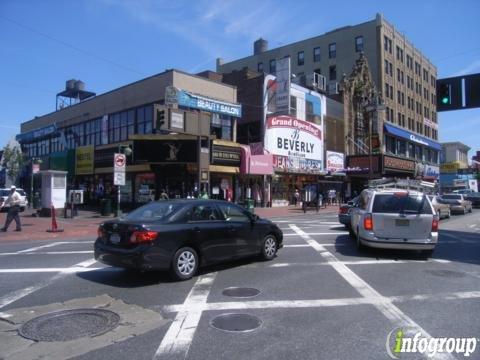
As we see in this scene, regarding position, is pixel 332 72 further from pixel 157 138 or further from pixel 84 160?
pixel 157 138

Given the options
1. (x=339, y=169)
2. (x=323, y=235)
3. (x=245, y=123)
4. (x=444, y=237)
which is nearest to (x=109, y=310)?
(x=323, y=235)

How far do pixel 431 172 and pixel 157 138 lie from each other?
1986 inches

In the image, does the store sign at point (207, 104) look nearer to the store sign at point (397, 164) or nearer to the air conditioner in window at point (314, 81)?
the air conditioner in window at point (314, 81)

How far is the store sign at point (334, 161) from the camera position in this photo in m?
41.3

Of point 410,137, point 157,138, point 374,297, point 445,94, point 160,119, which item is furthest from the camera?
point 410,137

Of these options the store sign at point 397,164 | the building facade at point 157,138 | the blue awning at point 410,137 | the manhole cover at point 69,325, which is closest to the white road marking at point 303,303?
the manhole cover at point 69,325

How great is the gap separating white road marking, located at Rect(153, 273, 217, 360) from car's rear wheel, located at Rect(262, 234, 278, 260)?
270cm

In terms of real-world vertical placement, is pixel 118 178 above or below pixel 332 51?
below

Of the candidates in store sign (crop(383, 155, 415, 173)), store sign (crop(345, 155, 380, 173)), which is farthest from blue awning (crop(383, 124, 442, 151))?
store sign (crop(345, 155, 380, 173))

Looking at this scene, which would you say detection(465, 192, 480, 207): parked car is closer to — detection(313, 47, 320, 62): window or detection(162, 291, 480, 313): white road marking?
detection(313, 47, 320, 62): window

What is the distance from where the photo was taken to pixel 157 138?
88.2 feet

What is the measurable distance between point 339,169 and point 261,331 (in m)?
39.0

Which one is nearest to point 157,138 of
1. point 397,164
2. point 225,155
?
point 225,155

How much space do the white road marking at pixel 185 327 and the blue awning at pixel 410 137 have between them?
156ft
